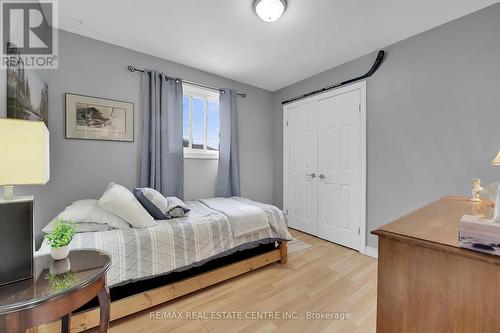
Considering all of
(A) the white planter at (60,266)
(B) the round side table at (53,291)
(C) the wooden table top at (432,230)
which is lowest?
(B) the round side table at (53,291)

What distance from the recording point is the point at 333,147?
3057 millimetres

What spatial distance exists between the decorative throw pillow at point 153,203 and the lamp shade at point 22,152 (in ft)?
3.51

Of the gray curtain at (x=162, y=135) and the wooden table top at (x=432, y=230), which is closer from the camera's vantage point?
the wooden table top at (x=432, y=230)

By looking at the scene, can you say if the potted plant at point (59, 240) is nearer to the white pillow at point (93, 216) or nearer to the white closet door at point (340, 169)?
the white pillow at point (93, 216)

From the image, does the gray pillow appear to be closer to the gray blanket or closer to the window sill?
the gray blanket

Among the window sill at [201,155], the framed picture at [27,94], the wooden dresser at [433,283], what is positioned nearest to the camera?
the wooden dresser at [433,283]

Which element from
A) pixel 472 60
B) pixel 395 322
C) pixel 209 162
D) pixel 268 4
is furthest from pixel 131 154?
pixel 472 60

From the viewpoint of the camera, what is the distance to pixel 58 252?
1.06 metres

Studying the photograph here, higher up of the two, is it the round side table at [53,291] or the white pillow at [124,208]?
the white pillow at [124,208]

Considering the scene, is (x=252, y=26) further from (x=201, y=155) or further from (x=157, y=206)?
(x=157, y=206)

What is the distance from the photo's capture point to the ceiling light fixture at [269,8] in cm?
180

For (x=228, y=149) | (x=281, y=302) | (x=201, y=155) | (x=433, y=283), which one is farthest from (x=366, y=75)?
(x=281, y=302)

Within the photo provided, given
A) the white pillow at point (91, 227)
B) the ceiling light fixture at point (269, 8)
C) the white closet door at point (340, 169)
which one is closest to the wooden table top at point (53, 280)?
the white pillow at point (91, 227)

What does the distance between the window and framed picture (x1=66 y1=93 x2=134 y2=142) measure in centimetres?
75
